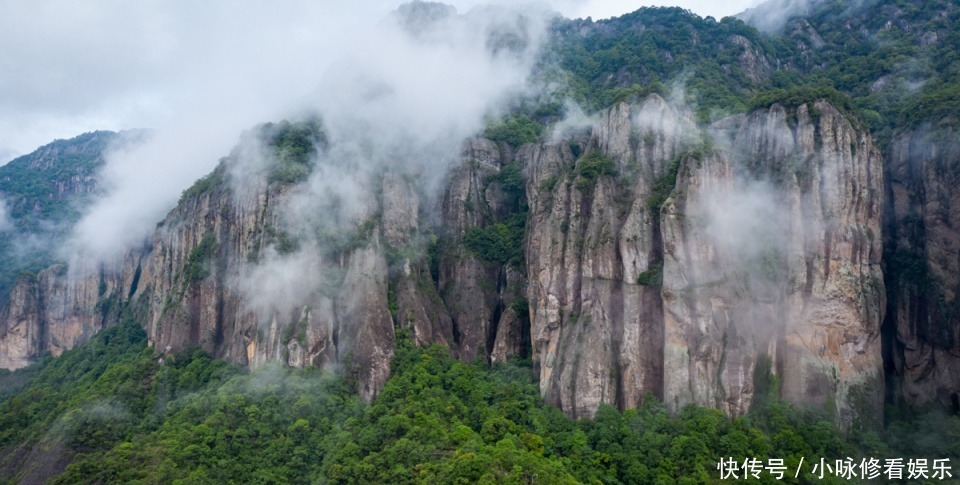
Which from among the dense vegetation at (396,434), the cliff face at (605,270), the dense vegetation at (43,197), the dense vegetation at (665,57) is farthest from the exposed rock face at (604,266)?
the dense vegetation at (43,197)

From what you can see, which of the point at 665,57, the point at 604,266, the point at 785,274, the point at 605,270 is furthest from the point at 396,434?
the point at 665,57

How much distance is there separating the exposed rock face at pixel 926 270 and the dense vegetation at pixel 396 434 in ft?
16.3

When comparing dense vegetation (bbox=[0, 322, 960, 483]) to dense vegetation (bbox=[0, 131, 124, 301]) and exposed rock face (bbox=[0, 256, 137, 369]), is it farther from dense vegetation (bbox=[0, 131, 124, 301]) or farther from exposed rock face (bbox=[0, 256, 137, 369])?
dense vegetation (bbox=[0, 131, 124, 301])

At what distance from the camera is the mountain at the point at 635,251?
49938 mm

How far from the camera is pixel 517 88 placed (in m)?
89.1

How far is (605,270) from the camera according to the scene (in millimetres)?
54062

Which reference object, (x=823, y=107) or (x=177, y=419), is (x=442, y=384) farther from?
(x=823, y=107)

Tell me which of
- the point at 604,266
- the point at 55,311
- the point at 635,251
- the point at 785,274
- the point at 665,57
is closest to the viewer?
the point at 785,274

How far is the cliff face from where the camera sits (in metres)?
49.7

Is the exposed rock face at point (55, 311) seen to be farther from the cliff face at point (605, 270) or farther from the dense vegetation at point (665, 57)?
the dense vegetation at point (665, 57)

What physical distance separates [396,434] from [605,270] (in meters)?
19.8

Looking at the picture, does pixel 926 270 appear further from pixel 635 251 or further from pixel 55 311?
pixel 55 311

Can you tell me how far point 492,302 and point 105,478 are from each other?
3354 centimetres

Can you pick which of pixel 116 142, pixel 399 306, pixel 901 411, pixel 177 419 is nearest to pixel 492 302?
pixel 399 306
